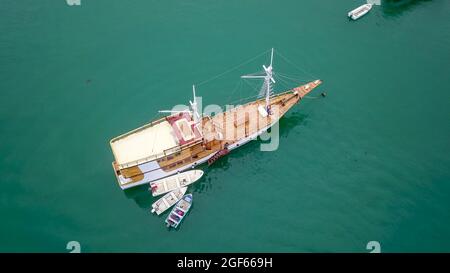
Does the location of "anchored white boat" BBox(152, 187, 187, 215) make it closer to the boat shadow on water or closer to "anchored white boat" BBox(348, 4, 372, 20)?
the boat shadow on water

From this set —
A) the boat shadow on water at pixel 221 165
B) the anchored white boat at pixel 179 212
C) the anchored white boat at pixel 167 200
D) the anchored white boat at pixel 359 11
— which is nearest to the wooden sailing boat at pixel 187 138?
the boat shadow on water at pixel 221 165

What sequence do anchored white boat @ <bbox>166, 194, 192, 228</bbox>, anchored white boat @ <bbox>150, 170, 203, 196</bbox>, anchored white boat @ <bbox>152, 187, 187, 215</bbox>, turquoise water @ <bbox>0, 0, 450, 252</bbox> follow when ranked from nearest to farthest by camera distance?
Result: 1. anchored white boat @ <bbox>166, 194, 192, 228</bbox>
2. turquoise water @ <bbox>0, 0, 450, 252</bbox>
3. anchored white boat @ <bbox>152, 187, 187, 215</bbox>
4. anchored white boat @ <bbox>150, 170, 203, 196</bbox>

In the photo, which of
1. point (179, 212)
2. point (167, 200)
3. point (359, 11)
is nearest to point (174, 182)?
point (167, 200)

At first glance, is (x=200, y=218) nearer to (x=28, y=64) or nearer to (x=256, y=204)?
(x=256, y=204)

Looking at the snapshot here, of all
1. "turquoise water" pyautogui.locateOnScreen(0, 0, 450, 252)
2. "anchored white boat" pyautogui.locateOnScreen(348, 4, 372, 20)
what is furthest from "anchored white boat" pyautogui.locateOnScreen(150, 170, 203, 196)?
"anchored white boat" pyautogui.locateOnScreen(348, 4, 372, 20)

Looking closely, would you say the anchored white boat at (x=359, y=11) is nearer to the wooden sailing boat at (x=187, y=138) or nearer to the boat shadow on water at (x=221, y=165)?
the wooden sailing boat at (x=187, y=138)

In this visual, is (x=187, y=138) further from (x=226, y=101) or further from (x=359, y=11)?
(x=359, y=11)

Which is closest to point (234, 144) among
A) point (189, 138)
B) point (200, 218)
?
point (189, 138)
